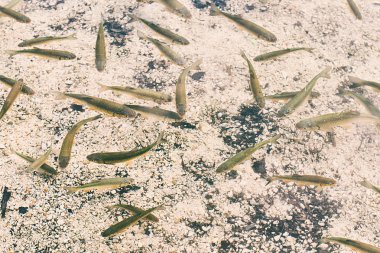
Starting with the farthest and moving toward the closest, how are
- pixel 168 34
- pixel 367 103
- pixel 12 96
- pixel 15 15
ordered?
pixel 15 15 < pixel 168 34 < pixel 367 103 < pixel 12 96

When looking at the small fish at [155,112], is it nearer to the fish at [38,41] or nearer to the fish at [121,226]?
the fish at [121,226]

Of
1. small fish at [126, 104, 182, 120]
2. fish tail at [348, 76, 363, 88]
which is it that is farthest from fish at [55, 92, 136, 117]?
fish tail at [348, 76, 363, 88]

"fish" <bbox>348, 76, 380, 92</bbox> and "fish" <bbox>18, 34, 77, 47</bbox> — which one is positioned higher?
"fish" <bbox>348, 76, 380, 92</bbox>

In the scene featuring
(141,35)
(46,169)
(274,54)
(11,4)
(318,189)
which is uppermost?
(274,54)

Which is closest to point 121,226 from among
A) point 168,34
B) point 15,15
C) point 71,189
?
point 71,189

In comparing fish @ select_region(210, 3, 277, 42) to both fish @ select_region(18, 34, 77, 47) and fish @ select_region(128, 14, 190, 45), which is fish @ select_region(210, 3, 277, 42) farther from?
fish @ select_region(18, 34, 77, 47)

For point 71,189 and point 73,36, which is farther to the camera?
point 73,36

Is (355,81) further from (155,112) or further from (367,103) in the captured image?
(155,112)
